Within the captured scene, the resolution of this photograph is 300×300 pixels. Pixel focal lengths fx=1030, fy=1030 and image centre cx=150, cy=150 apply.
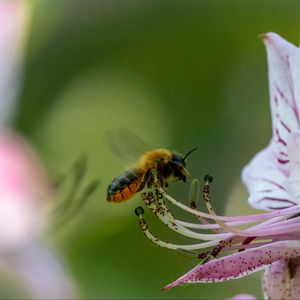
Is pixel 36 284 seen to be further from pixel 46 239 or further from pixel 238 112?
pixel 238 112

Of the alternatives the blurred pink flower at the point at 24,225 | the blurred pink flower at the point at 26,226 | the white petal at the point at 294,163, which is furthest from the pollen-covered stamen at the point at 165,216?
the blurred pink flower at the point at 24,225

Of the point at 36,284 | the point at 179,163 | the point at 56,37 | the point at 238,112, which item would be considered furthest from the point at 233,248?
the point at 56,37

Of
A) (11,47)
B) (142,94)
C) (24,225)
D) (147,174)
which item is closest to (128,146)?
(147,174)

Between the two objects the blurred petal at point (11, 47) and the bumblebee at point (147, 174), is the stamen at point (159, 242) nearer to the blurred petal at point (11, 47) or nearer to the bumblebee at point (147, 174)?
the bumblebee at point (147, 174)

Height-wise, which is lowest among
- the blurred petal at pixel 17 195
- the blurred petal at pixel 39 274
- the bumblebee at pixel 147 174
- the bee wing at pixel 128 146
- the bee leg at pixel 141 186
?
the bee leg at pixel 141 186

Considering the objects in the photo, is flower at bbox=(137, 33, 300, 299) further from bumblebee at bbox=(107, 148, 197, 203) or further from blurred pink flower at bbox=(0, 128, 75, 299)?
blurred pink flower at bbox=(0, 128, 75, 299)

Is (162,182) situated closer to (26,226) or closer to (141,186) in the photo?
(141,186)
